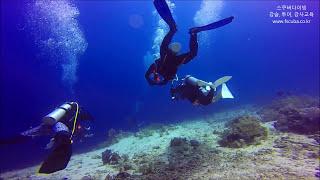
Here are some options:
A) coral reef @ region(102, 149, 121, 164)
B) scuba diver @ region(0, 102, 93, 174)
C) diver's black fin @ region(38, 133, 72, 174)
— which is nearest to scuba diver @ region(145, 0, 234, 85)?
scuba diver @ region(0, 102, 93, 174)

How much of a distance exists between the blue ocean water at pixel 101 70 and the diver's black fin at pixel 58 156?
1216 cm

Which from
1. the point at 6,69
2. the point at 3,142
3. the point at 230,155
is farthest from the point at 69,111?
the point at 6,69

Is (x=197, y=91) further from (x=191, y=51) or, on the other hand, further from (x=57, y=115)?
(x=57, y=115)

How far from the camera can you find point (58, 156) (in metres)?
5.29

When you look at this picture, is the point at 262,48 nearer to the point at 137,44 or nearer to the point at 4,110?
the point at 137,44

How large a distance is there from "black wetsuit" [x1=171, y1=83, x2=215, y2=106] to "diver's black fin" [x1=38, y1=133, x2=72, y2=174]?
334cm

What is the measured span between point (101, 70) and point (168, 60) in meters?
81.2

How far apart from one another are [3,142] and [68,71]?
1077 inches

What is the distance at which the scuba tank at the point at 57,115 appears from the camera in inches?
234

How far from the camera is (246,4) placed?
8856cm

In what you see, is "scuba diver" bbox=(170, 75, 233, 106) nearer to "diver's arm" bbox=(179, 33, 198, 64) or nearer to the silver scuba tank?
"diver's arm" bbox=(179, 33, 198, 64)

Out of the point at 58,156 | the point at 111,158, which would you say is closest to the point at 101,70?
the point at 111,158

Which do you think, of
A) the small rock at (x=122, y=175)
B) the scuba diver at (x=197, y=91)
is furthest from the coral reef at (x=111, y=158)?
the scuba diver at (x=197, y=91)

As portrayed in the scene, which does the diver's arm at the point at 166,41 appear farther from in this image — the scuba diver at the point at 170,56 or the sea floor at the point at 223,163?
the sea floor at the point at 223,163
